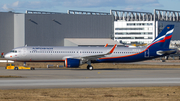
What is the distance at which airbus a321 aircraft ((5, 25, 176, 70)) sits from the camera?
39.9 metres

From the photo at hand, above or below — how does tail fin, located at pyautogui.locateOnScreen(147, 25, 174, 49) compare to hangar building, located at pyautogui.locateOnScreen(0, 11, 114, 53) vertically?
below

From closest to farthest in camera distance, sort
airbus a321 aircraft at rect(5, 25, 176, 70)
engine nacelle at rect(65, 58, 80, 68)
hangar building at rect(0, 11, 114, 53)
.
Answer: engine nacelle at rect(65, 58, 80, 68) < airbus a321 aircraft at rect(5, 25, 176, 70) < hangar building at rect(0, 11, 114, 53)

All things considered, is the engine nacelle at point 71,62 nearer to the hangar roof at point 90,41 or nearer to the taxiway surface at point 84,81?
the taxiway surface at point 84,81

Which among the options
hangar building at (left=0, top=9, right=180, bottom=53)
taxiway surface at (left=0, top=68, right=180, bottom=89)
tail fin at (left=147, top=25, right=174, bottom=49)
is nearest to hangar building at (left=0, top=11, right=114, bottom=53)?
hangar building at (left=0, top=9, right=180, bottom=53)

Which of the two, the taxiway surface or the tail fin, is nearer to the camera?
the taxiway surface

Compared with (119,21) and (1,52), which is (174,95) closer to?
(1,52)

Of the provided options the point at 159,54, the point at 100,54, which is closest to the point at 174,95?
the point at 100,54

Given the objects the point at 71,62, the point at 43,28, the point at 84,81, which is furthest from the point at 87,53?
the point at 43,28

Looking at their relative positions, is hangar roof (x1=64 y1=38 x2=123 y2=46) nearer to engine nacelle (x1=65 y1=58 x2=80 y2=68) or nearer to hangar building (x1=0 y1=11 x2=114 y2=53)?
hangar building (x1=0 y1=11 x2=114 y2=53)

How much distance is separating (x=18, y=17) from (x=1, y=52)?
10266mm

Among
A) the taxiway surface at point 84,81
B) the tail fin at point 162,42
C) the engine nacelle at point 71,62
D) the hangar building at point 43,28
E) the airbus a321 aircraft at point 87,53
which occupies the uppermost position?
the hangar building at point 43,28

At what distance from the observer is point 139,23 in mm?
157250

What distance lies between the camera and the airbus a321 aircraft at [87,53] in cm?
3988

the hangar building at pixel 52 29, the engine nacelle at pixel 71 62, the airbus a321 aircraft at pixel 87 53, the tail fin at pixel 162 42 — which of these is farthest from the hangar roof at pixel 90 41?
the engine nacelle at pixel 71 62
